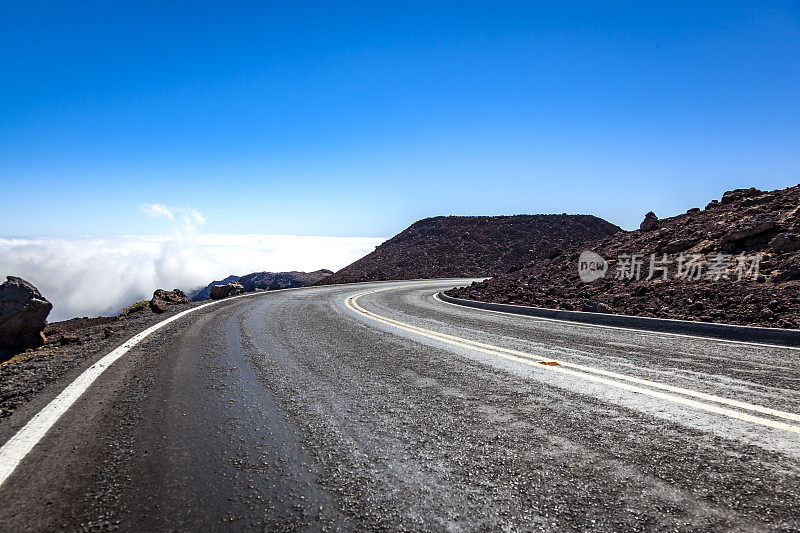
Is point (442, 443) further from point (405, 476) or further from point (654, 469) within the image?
point (654, 469)

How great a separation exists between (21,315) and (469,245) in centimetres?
3946

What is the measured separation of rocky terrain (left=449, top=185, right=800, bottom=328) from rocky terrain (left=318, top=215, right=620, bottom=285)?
638 inches

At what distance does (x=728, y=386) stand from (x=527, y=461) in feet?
9.89

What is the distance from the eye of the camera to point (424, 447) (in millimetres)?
2850

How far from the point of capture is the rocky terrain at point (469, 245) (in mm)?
38438

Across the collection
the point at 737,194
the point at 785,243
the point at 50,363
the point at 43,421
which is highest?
the point at 737,194

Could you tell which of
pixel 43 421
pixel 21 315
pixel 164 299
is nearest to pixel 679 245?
pixel 43 421

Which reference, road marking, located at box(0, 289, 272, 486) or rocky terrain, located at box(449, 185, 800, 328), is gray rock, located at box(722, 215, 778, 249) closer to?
rocky terrain, located at box(449, 185, 800, 328)

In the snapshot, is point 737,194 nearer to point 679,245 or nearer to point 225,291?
point 679,245

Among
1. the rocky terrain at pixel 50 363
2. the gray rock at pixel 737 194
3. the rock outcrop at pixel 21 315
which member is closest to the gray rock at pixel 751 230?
the gray rock at pixel 737 194

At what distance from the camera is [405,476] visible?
2447 mm

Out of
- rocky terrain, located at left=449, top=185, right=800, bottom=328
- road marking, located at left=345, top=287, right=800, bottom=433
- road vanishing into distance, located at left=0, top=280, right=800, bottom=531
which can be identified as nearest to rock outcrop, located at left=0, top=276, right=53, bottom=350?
road vanishing into distance, located at left=0, top=280, right=800, bottom=531

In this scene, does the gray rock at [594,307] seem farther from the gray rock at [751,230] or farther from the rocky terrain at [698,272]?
the gray rock at [751,230]

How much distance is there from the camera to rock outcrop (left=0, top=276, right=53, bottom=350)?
29.0ft
